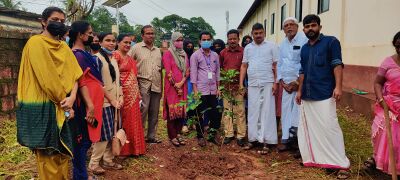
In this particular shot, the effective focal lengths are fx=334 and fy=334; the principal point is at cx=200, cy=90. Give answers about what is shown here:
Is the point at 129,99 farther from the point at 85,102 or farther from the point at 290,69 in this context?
the point at 290,69

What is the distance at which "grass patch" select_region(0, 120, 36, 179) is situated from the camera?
3.43m

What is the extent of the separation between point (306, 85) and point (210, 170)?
1589mm

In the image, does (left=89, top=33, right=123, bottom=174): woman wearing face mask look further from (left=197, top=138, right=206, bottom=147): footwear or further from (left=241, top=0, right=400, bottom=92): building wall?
(left=241, top=0, right=400, bottom=92): building wall

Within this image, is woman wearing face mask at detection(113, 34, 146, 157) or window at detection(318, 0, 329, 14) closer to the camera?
woman wearing face mask at detection(113, 34, 146, 157)

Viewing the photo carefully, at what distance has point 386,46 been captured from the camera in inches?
230

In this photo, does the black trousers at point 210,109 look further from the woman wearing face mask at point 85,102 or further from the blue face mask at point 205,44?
the woman wearing face mask at point 85,102

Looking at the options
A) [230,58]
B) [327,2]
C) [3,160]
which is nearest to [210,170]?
[230,58]

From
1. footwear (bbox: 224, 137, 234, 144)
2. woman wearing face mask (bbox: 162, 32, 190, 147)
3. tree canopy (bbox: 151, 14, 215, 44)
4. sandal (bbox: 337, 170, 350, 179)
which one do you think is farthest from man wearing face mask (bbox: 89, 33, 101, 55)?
tree canopy (bbox: 151, 14, 215, 44)

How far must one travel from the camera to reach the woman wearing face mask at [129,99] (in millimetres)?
4188

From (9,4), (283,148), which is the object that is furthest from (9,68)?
(9,4)

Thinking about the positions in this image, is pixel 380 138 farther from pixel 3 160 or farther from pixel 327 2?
pixel 327 2

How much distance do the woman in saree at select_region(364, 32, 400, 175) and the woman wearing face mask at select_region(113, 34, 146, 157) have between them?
2846 mm

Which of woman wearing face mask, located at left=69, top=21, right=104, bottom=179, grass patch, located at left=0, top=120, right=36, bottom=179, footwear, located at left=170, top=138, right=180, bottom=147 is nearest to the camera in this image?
woman wearing face mask, located at left=69, top=21, right=104, bottom=179

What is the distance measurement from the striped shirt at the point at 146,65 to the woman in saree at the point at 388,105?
284cm
